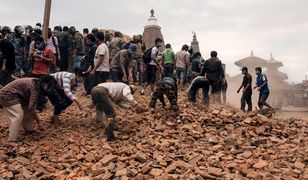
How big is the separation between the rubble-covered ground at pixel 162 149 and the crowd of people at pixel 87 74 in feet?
1.10

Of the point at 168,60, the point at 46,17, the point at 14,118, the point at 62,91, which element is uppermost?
the point at 46,17

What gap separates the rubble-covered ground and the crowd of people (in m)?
0.34

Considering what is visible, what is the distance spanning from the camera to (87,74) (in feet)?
32.4

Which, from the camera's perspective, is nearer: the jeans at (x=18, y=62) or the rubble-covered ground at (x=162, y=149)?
the rubble-covered ground at (x=162, y=149)

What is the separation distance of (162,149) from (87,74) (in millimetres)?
3920

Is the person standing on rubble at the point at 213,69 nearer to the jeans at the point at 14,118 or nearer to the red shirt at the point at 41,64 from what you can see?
the red shirt at the point at 41,64

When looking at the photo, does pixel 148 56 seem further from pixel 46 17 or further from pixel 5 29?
pixel 5 29

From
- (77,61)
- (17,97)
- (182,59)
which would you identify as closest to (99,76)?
(17,97)

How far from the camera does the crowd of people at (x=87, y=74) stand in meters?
6.82

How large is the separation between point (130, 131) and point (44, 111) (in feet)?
8.12

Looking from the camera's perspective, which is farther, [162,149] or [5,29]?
[5,29]

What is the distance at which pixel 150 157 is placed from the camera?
648 centimetres

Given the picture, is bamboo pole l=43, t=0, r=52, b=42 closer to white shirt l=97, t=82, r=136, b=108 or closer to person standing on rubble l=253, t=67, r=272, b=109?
white shirt l=97, t=82, r=136, b=108

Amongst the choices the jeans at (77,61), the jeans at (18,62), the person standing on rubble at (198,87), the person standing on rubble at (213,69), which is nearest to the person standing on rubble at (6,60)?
the jeans at (18,62)
